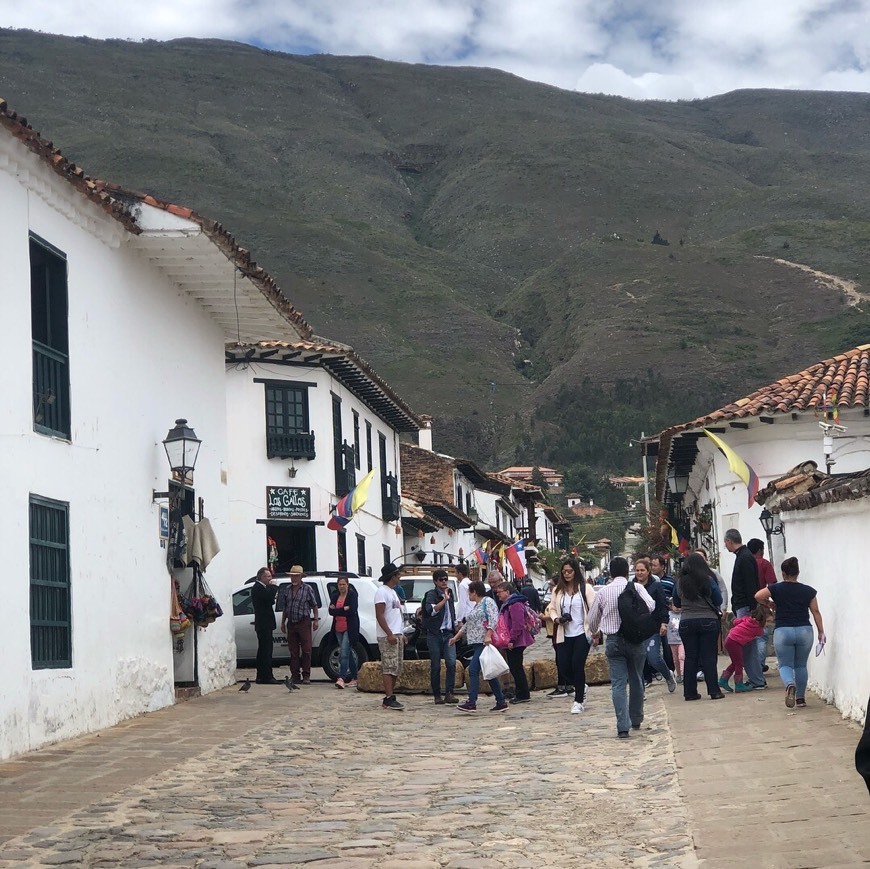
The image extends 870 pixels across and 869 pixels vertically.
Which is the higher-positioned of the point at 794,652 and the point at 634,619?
the point at 634,619

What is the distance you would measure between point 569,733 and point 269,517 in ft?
55.3

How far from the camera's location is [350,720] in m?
13.9

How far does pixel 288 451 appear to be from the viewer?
93.5 feet

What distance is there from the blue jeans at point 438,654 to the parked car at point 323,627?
260 cm

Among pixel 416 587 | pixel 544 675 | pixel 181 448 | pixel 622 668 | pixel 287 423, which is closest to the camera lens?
pixel 622 668

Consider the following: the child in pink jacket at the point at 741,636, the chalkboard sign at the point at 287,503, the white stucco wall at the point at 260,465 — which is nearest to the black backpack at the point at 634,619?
the child in pink jacket at the point at 741,636

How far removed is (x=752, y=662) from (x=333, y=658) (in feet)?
22.5

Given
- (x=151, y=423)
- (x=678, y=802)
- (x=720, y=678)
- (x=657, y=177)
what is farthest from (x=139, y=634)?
(x=657, y=177)

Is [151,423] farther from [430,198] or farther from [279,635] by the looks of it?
[430,198]

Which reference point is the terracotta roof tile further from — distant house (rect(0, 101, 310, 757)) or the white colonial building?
distant house (rect(0, 101, 310, 757))

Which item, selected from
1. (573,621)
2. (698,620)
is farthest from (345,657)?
(698,620)

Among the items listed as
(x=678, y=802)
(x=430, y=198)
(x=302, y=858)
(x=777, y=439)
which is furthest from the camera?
(x=430, y=198)

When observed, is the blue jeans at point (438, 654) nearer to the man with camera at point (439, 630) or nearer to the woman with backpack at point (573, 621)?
the man with camera at point (439, 630)

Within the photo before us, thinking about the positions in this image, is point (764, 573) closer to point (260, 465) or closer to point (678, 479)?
point (678, 479)
